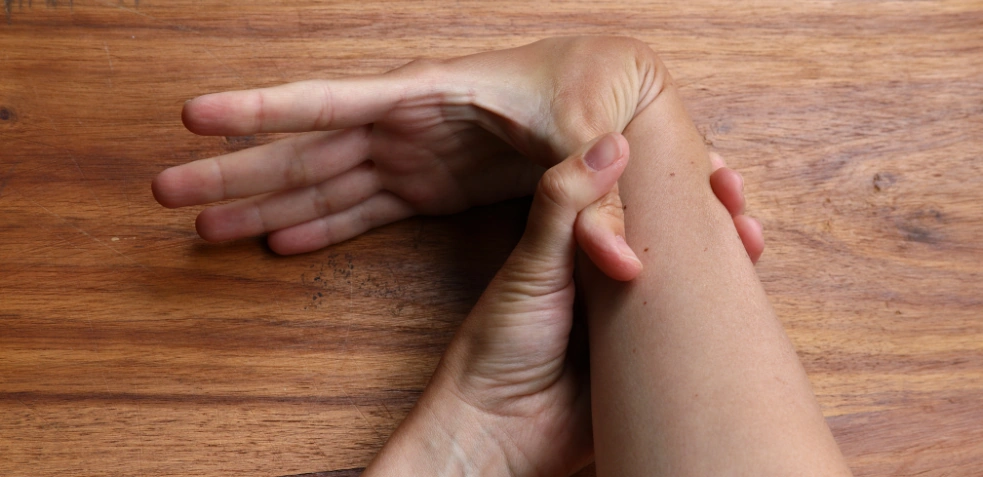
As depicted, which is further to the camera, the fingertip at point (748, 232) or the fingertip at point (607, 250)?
the fingertip at point (748, 232)

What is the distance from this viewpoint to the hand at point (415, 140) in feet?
2.21

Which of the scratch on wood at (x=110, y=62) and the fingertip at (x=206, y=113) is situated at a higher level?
the fingertip at (x=206, y=113)

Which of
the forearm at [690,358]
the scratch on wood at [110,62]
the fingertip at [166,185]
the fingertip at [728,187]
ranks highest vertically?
the scratch on wood at [110,62]

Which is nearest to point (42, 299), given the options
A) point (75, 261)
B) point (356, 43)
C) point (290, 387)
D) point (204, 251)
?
point (75, 261)

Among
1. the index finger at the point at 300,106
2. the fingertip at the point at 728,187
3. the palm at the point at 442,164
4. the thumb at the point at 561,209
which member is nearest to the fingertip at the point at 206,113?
the index finger at the point at 300,106

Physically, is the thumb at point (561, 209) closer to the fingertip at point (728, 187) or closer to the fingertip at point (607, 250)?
the fingertip at point (607, 250)

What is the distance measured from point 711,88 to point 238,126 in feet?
1.96

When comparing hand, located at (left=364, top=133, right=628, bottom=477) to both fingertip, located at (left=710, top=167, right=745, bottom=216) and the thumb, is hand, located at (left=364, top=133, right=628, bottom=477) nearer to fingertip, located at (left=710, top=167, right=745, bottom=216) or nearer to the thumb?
the thumb

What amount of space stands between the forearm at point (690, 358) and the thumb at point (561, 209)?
60 mm

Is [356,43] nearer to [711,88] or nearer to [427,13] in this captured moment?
[427,13]

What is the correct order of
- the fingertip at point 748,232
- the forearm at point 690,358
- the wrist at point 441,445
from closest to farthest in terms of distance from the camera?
the forearm at point 690,358, the wrist at point 441,445, the fingertip at point 748,232

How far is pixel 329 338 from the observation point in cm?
75

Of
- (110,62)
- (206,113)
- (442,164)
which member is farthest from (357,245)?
(110,62)

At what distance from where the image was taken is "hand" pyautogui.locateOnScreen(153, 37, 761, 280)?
674 millimetres
